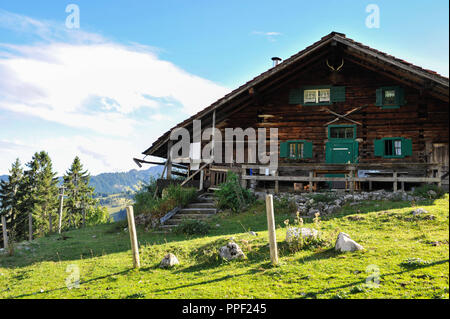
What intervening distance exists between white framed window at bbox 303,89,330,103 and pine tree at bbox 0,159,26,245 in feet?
141

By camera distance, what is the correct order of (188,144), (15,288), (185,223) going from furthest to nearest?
(188,144)
(185,223)
(15,288)

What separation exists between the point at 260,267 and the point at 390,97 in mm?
15621

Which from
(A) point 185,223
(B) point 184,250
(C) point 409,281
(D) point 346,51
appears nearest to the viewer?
(C) point 409,281

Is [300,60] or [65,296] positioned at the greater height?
[300,60]

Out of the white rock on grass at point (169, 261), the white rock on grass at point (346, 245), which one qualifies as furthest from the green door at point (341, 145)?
the white rock on grass at point (169, 261)

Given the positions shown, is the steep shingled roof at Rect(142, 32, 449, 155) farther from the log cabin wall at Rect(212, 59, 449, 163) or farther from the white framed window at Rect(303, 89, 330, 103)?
the white framed window at Rect(303, 89, 330, 103)

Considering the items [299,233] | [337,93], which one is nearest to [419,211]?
[299,233]

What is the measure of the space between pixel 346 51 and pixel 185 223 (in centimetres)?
1298

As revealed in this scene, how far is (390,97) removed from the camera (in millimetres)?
19953

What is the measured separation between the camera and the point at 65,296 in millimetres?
7516

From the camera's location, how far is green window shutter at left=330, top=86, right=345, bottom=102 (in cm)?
2053

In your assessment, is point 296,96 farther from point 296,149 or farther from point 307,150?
point 307,150
